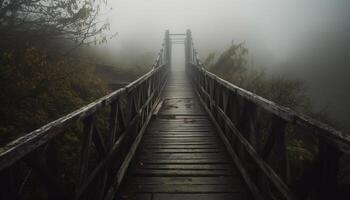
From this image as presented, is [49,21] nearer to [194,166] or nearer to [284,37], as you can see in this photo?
[194,166]

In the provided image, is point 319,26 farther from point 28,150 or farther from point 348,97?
point 28,150

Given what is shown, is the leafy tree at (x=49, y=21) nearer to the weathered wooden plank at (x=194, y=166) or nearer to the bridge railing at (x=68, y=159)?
the bridge railing at (x=68, y=159)

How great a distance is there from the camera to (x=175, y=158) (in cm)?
458

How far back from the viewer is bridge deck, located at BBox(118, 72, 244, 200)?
138 inches

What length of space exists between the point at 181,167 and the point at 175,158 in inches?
14.7

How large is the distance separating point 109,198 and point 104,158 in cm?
48

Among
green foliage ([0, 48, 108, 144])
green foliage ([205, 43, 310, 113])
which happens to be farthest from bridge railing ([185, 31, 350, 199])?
green foliage ([205, 43, 310, 113])

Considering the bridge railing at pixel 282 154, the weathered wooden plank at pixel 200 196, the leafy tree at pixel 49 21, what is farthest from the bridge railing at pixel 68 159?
the leafy tree at pixel 49 21

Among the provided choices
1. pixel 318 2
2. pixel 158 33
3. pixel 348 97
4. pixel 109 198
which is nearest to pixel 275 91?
pixel 109 198

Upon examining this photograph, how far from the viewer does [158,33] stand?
36531mm

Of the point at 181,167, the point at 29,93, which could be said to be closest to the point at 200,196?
the point at 181,167

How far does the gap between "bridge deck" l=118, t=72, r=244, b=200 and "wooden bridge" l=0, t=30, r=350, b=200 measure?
0.01 meters

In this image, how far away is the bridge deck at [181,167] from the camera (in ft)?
11.5

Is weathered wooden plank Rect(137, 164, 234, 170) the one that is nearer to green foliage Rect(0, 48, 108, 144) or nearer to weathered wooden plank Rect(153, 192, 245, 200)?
weathered wooden plank Rect(153, 192, 245, 200)
